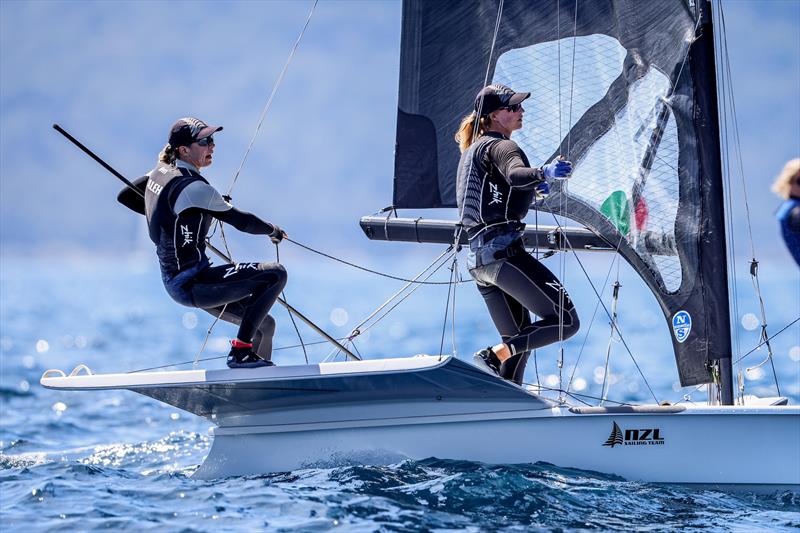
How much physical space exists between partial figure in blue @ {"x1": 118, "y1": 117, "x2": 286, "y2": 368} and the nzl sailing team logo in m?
1.80

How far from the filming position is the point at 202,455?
8.45 m

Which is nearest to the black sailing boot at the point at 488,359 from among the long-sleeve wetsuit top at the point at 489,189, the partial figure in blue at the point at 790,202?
the long-sleeve wetsuit top at the point at 489,189

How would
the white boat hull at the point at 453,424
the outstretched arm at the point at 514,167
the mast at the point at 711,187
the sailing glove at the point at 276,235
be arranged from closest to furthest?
the outstretched arm at the point at 514,167 → the white boat hull at the point at 453,424 → the sailing glove at the point at 276,235 → the mast at the point at 711,187

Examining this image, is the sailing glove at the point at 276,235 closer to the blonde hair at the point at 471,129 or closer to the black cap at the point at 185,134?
the black cap at the point at 185,134

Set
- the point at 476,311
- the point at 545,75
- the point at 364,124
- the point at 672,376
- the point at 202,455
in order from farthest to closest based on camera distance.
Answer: the point at 364,124, the point at 476,311, the point at 672,376, the point at 202,455, the point at 545,75

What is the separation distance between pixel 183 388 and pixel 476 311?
99.9 feet

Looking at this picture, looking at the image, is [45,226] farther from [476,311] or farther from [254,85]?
[476,311]

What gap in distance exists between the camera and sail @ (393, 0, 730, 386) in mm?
6277

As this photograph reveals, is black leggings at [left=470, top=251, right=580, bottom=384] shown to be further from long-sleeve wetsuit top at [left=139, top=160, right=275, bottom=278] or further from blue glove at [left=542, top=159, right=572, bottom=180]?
long-sleeve wetsuit top at [left=139, top=160, right=275, bottom=278]

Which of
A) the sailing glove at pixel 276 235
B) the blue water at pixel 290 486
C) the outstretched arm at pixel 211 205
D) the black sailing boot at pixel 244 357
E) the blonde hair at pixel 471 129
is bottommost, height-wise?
the blue water at pixel 290 486

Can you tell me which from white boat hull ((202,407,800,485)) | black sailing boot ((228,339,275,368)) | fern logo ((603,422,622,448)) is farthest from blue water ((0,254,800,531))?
black sailing boot ((228,339,275,368))

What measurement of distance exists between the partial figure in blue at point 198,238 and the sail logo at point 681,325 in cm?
224

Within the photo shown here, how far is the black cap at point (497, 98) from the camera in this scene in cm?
588

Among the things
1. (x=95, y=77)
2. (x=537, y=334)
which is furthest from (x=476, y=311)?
(x=95, y=77)
